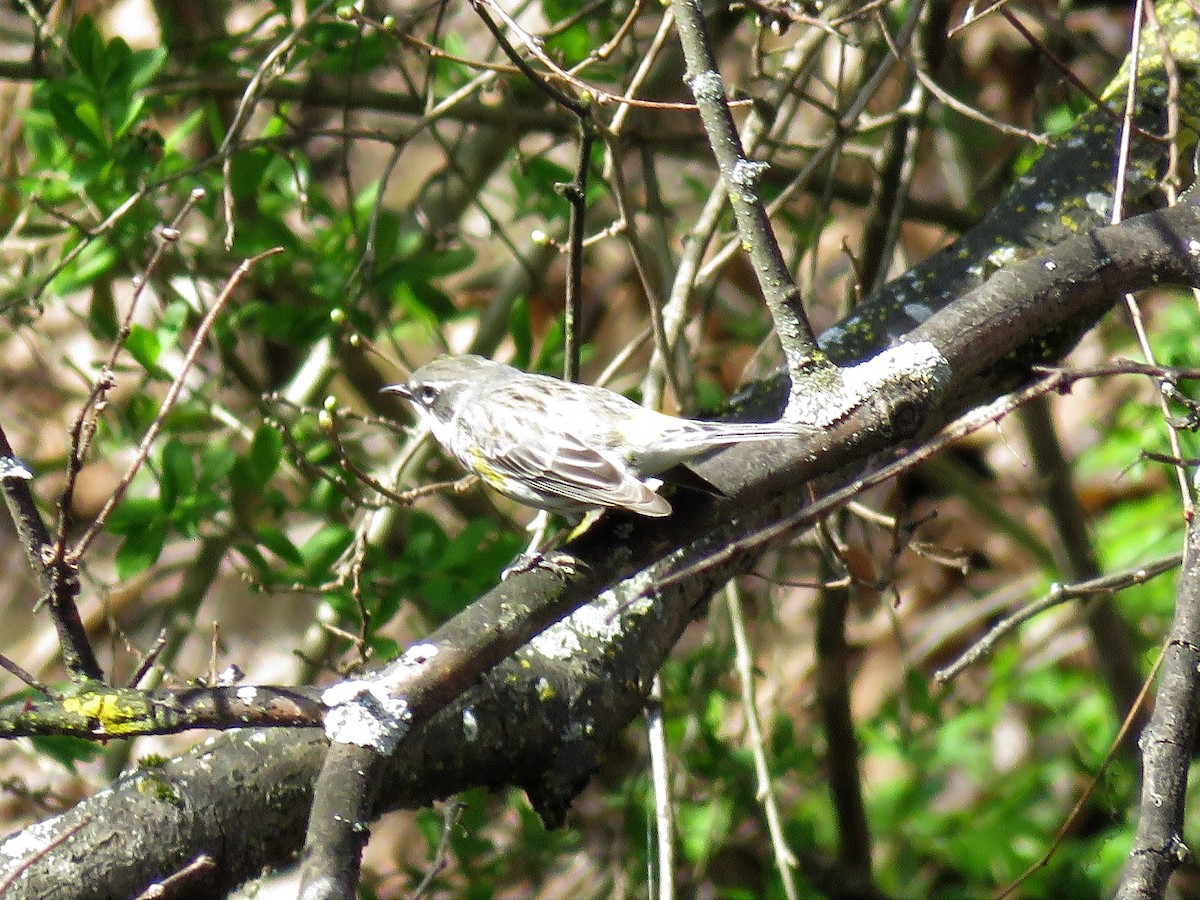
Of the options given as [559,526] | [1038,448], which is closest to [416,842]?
→ [559,526]

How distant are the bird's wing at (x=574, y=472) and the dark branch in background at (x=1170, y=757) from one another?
1.06 metres

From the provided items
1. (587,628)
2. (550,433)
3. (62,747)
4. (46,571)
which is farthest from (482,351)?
(46,571)

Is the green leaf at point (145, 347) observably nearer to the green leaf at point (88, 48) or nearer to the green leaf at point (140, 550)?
the green leaf at point (140, 550)

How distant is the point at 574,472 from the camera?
3.57 m

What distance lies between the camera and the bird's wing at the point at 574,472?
2.91 meters

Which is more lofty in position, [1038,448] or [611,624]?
[1038,448]

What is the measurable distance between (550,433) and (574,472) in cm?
32

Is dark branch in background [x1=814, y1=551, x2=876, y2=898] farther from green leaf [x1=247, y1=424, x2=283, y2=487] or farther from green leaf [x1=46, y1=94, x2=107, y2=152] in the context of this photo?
green leaf [x1=46, y1=94, x2=107, y2=152]

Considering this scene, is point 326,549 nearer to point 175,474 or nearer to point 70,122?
point 175,474

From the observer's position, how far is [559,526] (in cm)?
429

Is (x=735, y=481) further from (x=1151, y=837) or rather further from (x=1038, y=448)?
(x=1038, y=448)

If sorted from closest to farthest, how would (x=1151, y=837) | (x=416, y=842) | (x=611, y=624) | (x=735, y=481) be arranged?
(x=1151, y=837) → (x=735, y=481) → (x=611, y=624) → (x=416, y=842)

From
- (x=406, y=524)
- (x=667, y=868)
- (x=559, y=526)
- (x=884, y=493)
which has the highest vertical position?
(x=884, y=493)

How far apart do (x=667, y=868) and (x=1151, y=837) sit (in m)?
1.38
